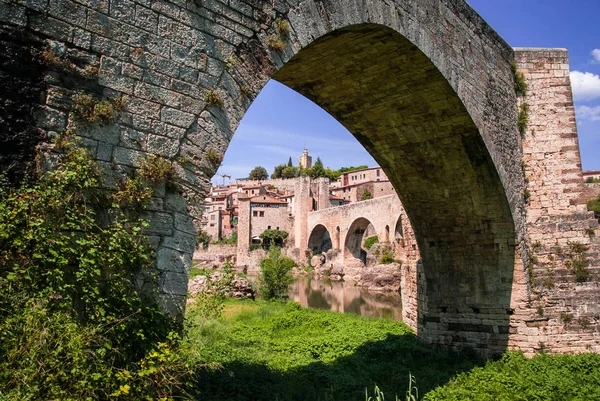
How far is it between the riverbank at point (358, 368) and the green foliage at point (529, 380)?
0.01 meters

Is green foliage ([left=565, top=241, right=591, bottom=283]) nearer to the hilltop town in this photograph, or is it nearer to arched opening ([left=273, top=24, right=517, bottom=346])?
arched opening ([left=273, top=24, right=517, bottom=346])

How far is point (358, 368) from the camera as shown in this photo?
897 centimetres

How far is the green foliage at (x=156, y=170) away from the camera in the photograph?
11.5 ft

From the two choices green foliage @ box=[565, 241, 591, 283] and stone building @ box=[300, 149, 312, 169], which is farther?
stone building @ box=[300, 149, 312, 169]

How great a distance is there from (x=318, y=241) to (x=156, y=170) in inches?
2033

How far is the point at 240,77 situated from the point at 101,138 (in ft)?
4.39

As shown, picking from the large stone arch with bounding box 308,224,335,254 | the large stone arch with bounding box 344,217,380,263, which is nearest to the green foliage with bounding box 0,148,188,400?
the large stone arch with bounding box 344,217,380,263

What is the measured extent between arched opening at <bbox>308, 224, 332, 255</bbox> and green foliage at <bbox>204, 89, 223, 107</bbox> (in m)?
49.1

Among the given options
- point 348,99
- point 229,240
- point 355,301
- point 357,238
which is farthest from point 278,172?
point 348,99

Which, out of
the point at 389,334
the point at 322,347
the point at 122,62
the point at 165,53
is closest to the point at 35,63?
the point at 122,62

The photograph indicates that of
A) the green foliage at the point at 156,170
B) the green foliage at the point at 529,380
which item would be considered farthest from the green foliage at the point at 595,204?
the green foliage at the point at 156,170

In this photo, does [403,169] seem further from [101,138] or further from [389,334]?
[101,138]

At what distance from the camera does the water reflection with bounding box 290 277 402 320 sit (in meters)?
21.7

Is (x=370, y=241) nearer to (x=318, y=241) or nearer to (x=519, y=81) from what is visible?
(x=318, y=241)
